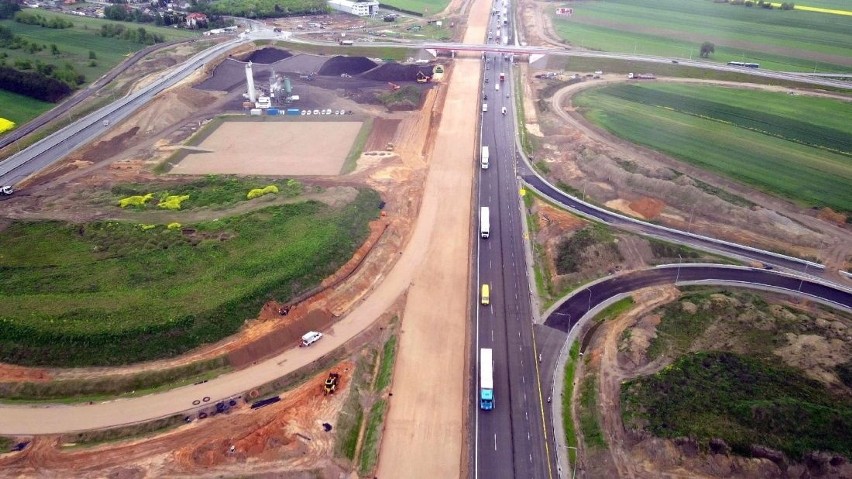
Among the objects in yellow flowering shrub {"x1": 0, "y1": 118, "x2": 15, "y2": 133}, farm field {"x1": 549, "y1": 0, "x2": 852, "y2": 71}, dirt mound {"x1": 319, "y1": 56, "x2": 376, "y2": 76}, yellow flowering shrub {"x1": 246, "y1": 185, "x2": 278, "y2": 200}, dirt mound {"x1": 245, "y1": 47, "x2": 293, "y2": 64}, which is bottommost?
yellow flowering shrub {"x1": 246, "y1": 185, "x2": 278, "y2": 200}

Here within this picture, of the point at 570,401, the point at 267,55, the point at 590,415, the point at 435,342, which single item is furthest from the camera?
the point at 267,55

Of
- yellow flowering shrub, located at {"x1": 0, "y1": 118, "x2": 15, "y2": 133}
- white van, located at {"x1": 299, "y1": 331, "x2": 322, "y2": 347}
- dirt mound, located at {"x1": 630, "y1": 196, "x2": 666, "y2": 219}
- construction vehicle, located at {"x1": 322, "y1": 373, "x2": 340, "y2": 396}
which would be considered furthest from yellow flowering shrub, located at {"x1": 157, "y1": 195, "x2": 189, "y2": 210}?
dirt mound, located at {"x1": 630, "y1": 196, "x2": 666, "y2": 219}

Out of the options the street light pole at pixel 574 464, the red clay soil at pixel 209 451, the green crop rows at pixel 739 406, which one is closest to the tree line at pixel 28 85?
the red clay soil at pixel 209 451

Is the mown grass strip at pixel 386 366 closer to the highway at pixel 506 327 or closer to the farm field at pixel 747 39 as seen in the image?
the highway at pixel 506 327

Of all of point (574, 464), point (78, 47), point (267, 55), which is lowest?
point (574, 464)

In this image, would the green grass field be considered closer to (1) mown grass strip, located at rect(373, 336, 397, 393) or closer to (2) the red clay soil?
(2) the red clay soil

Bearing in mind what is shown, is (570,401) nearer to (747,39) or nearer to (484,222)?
(484,222)

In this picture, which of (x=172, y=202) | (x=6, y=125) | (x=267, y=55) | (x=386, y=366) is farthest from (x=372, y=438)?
(x=267, y=55)
